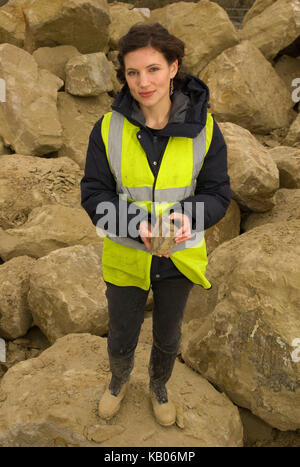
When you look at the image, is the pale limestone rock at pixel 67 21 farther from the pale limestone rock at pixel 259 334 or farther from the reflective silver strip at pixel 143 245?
the reflective silver strip at pixel 143 245

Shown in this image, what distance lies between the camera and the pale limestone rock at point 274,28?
19.3ft

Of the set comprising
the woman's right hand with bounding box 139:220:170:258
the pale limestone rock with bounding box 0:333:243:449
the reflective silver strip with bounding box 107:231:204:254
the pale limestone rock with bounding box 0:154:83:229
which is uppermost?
the woman's right hand with bounding box 139:220:170:258

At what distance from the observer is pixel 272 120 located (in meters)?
5.75

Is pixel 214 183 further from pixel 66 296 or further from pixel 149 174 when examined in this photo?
pixel 66 296

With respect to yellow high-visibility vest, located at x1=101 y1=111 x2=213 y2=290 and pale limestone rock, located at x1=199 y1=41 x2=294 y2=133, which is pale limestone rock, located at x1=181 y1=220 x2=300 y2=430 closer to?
yellow high-visibility vest, located at x1=101 y1=111 x2=213 y2=290

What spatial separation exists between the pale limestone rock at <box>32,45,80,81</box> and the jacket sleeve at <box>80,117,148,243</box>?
4.25 m

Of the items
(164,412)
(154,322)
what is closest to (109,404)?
(164,412)

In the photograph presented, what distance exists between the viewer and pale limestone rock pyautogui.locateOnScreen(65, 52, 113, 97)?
5.26 meters

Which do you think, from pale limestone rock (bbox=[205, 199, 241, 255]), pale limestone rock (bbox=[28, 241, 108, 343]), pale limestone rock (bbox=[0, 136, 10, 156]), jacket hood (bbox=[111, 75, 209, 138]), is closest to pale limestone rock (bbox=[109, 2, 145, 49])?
pale limestone rock (bbox=[0, 136, 10, 156])

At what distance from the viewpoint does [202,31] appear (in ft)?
19.1

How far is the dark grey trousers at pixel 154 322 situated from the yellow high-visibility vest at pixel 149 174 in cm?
10

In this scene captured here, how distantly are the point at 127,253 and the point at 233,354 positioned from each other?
1071mm
